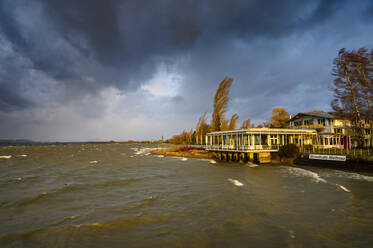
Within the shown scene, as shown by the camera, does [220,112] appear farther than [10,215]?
Yes

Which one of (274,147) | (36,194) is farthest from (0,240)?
(274,147)

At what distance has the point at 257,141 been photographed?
34500mm

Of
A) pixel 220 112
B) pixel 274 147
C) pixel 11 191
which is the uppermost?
pixel 220 112

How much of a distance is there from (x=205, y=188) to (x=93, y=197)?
807cm

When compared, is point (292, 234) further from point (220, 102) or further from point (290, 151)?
point (220, 102)

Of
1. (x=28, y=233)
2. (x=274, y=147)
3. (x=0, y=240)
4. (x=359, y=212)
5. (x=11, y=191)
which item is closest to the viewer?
(x=0, y=240)

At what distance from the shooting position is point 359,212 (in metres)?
10.7

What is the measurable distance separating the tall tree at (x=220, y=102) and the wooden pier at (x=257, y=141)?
11.3 meters

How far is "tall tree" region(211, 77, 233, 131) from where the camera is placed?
50.7m

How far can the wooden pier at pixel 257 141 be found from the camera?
32281 millimetres

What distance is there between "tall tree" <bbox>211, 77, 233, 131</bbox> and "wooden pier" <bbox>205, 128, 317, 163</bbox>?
37.0 feet

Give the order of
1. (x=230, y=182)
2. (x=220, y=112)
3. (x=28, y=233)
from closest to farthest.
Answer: (x=28, y=233) < (x=230, y=182) < (x=220, y=112)

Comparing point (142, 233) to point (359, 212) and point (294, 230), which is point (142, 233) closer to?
point (294, 230)

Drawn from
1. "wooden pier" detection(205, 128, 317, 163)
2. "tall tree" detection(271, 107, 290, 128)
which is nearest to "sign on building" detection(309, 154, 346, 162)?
"wooden pier" detection(205, 128, 317, 163)
